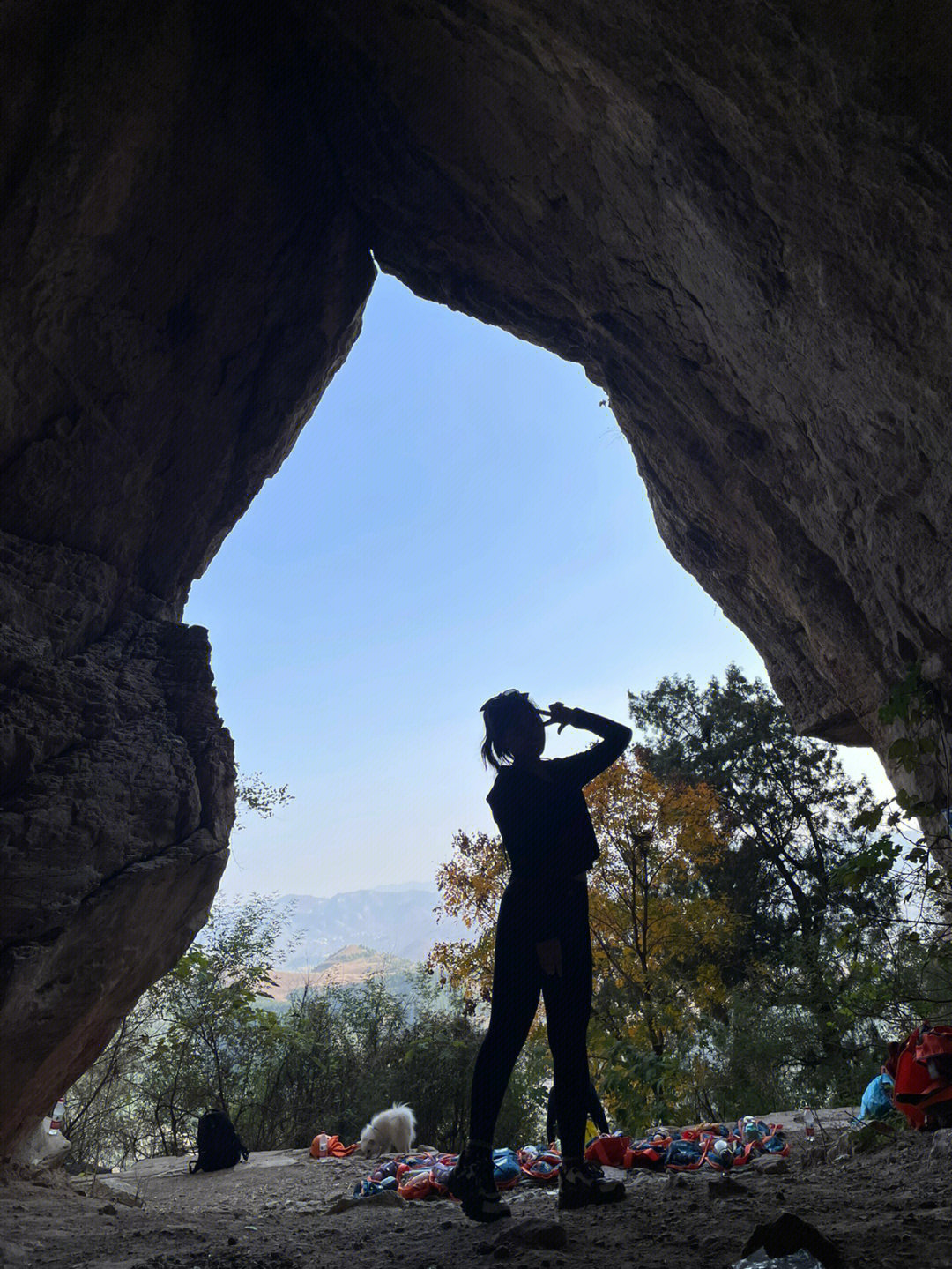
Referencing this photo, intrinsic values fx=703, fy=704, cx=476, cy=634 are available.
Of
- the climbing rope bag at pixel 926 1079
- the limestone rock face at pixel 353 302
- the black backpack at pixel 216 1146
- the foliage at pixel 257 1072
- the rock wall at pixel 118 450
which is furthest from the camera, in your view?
the foliage at pixel 257 1072

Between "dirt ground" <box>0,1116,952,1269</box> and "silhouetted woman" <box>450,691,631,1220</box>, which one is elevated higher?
"silhouetted woman" <box>450,691,631,1220</box>

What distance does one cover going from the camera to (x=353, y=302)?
28.3 ft

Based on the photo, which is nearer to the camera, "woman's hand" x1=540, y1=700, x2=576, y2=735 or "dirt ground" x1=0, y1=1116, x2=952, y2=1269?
"dirt ground" x1=0, y1=1116, x2=952, y2=1269

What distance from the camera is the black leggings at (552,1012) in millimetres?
3045

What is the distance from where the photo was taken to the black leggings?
304 cm

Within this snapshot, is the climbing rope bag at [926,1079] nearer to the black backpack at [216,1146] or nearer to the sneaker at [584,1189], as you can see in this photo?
the sneaker at [584,1189]

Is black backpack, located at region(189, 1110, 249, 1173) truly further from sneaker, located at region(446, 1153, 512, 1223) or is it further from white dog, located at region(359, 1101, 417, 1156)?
sneaker, located at region(446, 1153, 512, 1223)

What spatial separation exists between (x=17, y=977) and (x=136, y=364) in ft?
16.2

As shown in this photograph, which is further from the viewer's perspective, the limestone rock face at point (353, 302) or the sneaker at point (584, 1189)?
the limestone rock face at point (353, 302)

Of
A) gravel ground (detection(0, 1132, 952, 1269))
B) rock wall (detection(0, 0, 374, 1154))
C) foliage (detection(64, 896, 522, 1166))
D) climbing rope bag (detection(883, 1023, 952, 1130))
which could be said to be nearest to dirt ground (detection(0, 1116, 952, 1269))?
gravel ground (detection(0, 1132, 952, 1269))

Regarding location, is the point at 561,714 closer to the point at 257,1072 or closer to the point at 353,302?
the point at 353,302

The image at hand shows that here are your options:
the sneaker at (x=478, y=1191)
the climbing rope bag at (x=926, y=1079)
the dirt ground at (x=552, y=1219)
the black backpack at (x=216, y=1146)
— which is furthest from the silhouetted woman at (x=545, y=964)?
the black backpack at (x=216, y=1146)

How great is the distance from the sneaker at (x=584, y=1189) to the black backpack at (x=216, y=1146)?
6.08 meters

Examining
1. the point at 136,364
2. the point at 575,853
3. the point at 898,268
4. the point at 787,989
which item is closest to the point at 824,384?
the point at 898,268
